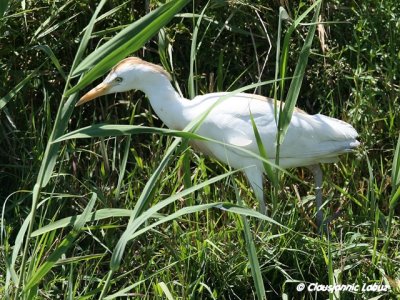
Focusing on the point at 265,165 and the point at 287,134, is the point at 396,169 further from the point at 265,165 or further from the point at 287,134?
the point at 287,134

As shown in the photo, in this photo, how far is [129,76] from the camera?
4.12 meters

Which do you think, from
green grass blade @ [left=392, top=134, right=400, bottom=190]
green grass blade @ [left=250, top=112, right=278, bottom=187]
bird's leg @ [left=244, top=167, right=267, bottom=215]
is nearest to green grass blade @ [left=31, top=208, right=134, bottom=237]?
green grass blade @ [left=250, top=112, right=278, bottom=187]

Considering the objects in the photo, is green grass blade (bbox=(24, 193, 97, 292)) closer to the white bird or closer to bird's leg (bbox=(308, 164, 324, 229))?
the white bird

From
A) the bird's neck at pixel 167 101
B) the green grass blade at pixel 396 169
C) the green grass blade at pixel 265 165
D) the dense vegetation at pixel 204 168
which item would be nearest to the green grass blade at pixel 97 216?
the dense vegetation at pixel 204 168

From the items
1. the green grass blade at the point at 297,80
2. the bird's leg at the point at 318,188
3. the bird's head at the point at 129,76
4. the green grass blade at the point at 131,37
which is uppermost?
the green grass blade at the point at 131,37

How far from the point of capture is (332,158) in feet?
13.8

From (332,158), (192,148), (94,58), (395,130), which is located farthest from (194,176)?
(94,58)

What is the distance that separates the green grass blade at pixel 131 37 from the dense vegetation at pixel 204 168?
0.79 meters

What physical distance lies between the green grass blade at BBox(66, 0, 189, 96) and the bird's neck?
1.34m

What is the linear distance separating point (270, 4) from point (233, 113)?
2.60 ft

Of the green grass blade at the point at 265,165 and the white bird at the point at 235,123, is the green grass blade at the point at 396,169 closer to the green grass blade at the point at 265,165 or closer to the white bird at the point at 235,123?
the green grass blade at the point at 265,165

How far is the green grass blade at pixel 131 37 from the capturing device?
273cm

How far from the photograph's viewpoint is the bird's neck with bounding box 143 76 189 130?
414 cm

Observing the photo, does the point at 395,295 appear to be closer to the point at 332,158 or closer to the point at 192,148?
the point at 332,158
